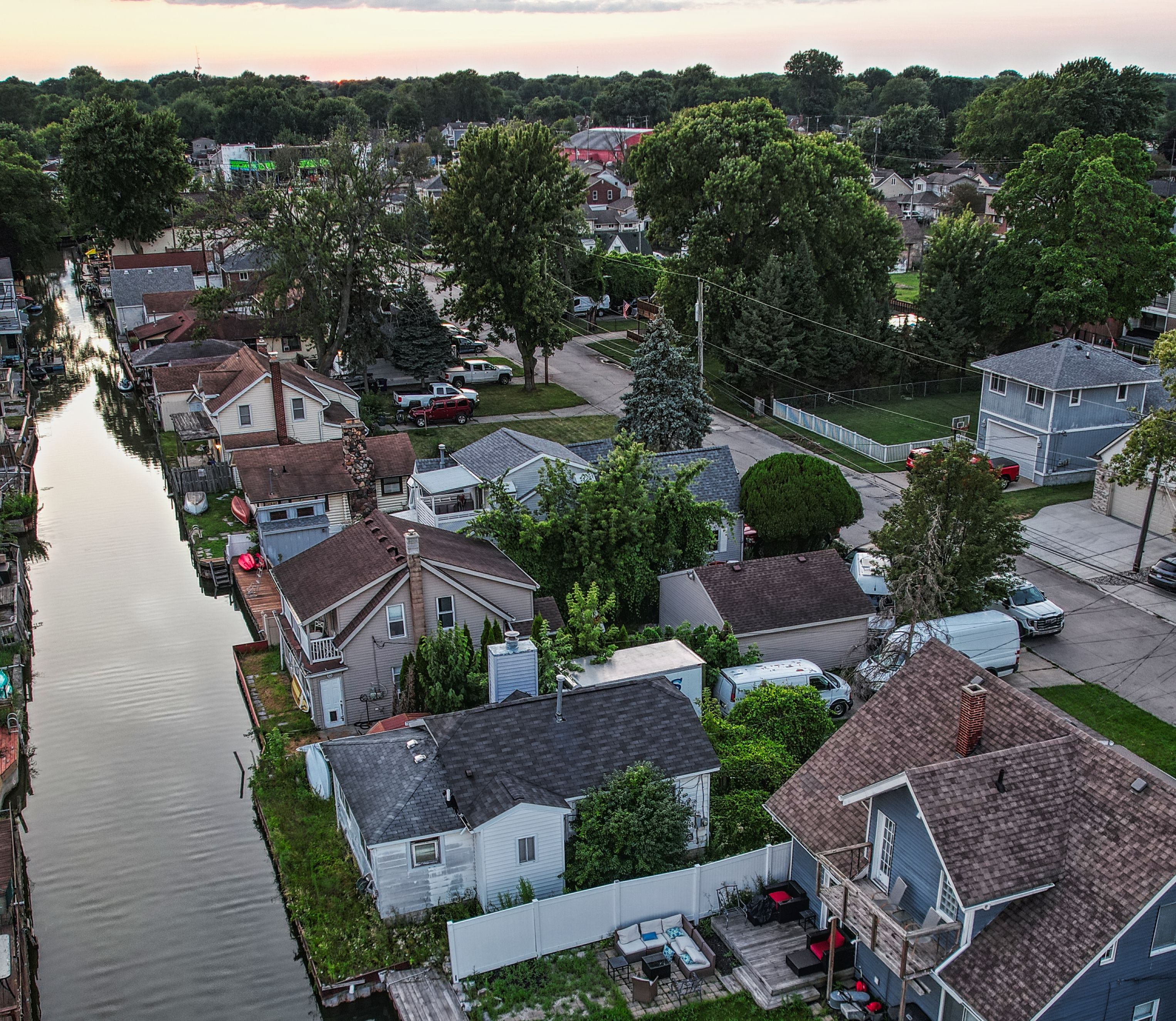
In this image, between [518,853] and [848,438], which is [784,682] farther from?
[848,438]

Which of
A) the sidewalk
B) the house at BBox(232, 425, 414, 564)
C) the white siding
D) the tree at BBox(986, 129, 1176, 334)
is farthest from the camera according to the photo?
the tree at BBox(986, 129, 1176, 334)

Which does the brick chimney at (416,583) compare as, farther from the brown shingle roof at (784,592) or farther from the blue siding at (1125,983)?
the blue siding at (1125,983)

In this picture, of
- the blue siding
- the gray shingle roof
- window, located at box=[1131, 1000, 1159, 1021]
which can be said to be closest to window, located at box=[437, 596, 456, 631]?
the blue siding

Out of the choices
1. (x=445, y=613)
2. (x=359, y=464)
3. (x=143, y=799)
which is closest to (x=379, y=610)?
(x=445, y=613)

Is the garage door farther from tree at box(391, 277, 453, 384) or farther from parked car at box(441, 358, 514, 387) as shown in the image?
tree at box(391, 277, 453, 384)

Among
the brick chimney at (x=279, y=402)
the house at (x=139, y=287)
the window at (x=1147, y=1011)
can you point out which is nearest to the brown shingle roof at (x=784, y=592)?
the window at (x=1147, y=1011)

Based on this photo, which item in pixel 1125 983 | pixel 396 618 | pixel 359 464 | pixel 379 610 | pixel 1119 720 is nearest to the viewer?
pixel 1125 983
